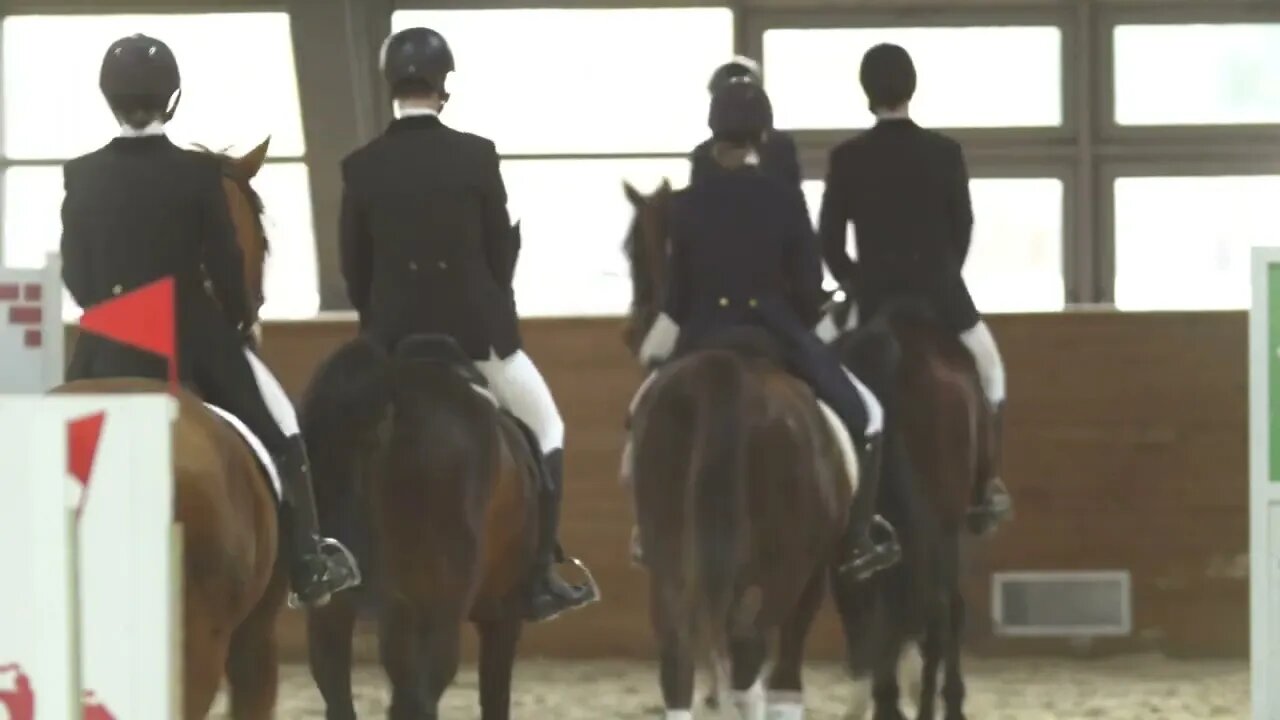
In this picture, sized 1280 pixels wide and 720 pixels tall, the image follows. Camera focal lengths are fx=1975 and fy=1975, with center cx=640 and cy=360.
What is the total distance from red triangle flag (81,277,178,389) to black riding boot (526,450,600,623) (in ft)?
4.26

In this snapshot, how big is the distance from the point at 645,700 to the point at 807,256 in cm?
196

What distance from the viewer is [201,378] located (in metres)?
3.51

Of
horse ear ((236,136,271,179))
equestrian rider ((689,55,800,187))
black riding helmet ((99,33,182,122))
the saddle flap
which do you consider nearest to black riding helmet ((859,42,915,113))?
equestrian rider ((689,55,800,187))

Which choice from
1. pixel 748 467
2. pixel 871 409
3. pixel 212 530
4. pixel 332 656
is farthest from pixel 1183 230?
pixel 212 530

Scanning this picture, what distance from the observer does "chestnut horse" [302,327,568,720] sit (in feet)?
12.0

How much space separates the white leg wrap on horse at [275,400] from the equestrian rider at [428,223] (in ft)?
1.44

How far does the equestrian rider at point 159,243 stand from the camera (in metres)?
3.40

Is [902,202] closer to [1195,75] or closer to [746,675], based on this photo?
[746,675]

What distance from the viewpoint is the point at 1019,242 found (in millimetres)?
7469

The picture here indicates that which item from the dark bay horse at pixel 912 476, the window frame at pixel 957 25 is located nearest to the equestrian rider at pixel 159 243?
the dark bay horse at pixel 912 476

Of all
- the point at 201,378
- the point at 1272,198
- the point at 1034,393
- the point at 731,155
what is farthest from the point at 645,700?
the point at 1272,198

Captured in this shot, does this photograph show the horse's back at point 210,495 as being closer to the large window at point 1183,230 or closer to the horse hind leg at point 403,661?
the horse hind leg at point 403,661

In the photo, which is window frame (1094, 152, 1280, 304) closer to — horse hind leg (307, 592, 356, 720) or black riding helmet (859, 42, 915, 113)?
black riding helmet (859, 42, 915, 113)

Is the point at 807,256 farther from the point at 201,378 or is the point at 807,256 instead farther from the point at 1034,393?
the point at 1034,393
